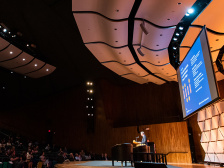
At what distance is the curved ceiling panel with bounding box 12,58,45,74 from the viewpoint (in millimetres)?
11606

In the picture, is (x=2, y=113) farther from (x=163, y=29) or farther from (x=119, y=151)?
(x=163, y=29)

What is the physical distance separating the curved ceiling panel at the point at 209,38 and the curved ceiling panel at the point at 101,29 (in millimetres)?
2010

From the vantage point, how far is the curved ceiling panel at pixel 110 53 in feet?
23.9

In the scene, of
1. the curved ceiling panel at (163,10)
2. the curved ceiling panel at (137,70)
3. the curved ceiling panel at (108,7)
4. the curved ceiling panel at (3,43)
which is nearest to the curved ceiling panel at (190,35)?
the curved ceiling panel at (163,10)

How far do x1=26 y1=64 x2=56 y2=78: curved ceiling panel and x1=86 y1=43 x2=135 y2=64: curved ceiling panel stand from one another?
5.20m

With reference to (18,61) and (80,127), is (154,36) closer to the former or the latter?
(18,61)

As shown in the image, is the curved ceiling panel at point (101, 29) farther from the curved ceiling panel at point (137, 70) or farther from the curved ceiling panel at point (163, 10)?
the curved ceiling panel at point (137, 70)

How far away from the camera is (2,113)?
18.2 metres

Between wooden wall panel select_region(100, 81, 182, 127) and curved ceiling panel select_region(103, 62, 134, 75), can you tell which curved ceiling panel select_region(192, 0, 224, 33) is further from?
wooden wall panel select_region(100, 81, 182, 127)

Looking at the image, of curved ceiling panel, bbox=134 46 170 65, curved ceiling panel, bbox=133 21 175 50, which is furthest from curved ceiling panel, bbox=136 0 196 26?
curved ceiling panel, bbox=134 46 170 65

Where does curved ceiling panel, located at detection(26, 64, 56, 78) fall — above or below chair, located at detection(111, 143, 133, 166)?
above

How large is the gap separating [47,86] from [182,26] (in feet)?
40.5

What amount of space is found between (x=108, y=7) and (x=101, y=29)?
3.59 ft

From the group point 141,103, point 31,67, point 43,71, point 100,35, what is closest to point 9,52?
point 31,67
